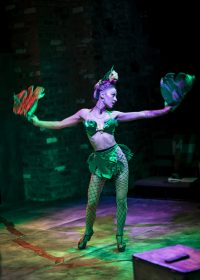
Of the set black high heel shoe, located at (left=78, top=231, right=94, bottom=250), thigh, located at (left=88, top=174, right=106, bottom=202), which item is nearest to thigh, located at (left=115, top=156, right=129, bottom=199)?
thigh, located at (left=88, top=174, right=106, bottom=202)

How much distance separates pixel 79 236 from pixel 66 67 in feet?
13.5

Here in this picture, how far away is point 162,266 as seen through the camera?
448cm

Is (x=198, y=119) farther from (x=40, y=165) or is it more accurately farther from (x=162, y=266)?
(x=162, y=266)

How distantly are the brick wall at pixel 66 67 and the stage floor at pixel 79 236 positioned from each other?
25.4 inches

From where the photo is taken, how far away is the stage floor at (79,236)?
6.10 meters

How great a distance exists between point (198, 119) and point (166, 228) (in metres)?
4.06

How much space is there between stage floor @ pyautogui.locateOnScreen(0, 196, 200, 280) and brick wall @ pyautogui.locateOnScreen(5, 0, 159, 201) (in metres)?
0.64

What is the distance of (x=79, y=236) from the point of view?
7629mm

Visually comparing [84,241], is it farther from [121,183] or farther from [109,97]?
[109,97]

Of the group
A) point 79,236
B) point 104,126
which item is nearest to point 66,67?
point 79,236

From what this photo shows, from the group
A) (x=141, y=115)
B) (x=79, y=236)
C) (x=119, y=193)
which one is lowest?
(x=79, y=236)

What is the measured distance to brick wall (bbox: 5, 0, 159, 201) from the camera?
10195 millimetres

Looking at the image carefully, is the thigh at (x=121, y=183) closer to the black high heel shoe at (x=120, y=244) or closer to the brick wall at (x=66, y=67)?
the black high heel shoe at (x=120, y=244)

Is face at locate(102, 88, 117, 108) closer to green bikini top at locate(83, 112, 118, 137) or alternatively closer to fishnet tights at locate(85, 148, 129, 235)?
green bikini top at locate(83, 112, 118, 137)
